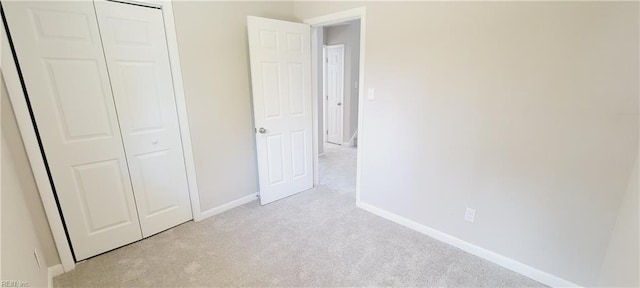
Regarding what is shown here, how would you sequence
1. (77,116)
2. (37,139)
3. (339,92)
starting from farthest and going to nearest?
(339,92) < (77,116) < (37,139)

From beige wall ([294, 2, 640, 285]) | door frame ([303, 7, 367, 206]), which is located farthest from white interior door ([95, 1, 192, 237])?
beige wall ([294, 2, 640, 285])

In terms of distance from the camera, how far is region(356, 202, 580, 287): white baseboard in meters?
1.77

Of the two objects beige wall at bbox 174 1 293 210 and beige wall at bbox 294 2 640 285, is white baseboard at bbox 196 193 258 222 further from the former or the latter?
beige wall at bbox 294 2 640 285

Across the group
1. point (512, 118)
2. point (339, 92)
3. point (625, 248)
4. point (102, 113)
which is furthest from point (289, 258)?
point (339, 92)

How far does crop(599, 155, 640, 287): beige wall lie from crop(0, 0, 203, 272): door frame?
2856 mm

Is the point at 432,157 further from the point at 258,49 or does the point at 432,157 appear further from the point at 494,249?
the point at 258,49

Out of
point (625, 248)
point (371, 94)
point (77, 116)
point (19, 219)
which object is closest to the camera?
point (625, 248)

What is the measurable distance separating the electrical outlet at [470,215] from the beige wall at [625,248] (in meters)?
0.69

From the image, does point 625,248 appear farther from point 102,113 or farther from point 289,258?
point 102,113

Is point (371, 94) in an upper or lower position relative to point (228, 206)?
upper

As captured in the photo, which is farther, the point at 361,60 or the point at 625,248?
the point at 361,60

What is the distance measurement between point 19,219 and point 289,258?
158 centimetres

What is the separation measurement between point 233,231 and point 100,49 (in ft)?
5.48

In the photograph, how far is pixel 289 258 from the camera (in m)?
2.03
